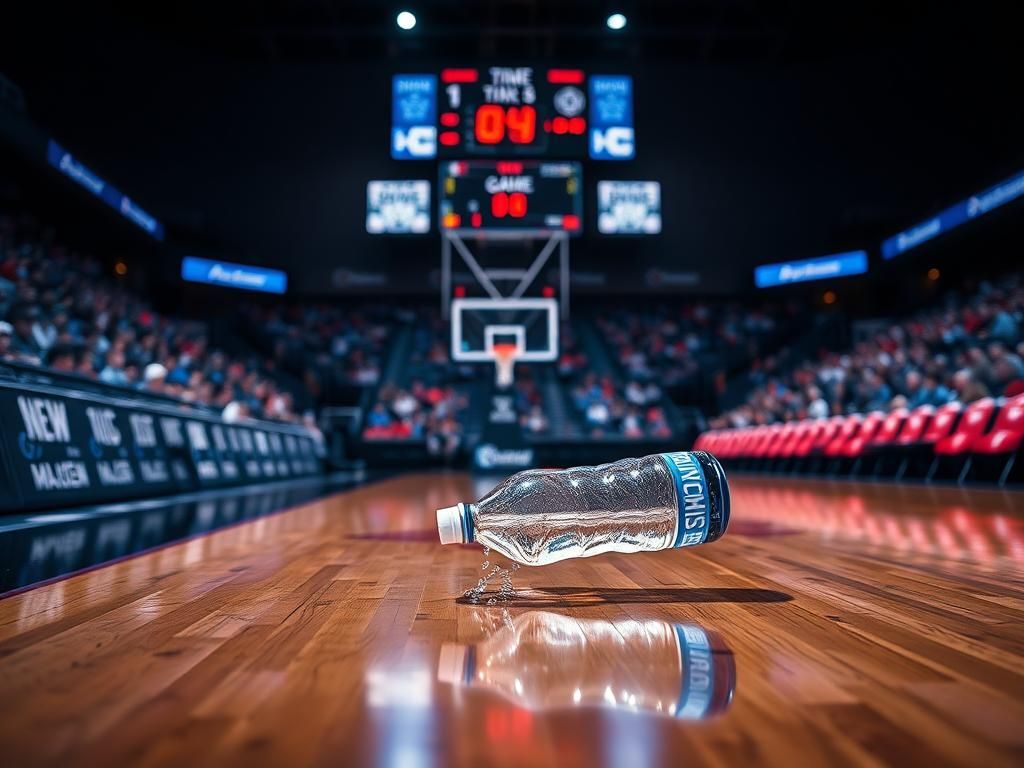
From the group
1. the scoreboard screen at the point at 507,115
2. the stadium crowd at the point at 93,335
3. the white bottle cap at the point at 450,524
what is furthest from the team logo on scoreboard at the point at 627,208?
the white bottle cap at the point at 450,524

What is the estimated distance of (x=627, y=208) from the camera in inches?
833

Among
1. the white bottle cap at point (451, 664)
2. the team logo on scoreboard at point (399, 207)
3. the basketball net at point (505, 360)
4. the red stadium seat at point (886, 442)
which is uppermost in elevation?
the team logo on scoreboard at point (399, 207)

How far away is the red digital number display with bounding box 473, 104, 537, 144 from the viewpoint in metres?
17.1

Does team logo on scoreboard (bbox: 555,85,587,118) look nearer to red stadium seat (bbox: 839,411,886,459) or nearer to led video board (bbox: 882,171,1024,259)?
led video board (bbox: 882,171,1024,259)

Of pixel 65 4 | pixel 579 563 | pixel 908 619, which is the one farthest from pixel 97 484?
pixel 65 4

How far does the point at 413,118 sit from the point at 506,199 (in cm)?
596

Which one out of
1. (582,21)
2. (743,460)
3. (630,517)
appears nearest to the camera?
(630,517)

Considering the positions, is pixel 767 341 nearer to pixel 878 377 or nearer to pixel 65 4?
pixel 878 377

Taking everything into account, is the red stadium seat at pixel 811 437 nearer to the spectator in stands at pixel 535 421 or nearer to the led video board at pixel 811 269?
the spectator in stands at pixel 535 421

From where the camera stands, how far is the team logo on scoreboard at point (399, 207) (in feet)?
68.6

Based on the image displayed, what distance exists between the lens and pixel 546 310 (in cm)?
1537

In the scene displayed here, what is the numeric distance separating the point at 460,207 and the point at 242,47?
494 inches

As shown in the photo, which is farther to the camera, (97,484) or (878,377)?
(878,377)

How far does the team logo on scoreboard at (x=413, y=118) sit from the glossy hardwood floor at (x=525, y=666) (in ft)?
62.1
